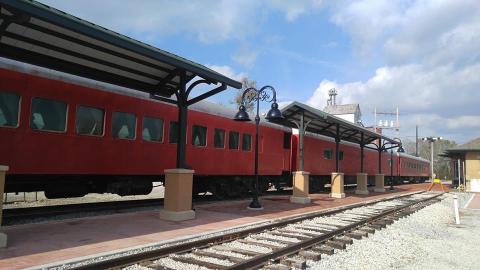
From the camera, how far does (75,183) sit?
1132cm

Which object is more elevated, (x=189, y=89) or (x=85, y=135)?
(x=189, y=89)

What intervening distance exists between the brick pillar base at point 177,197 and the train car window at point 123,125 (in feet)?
6.52

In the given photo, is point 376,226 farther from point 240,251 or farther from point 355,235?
point 240,251

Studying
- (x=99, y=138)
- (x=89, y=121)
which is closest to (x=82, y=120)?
(x=89, y=121)

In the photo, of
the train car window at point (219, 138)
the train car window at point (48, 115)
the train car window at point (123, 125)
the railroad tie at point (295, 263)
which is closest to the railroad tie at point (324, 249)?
the railroad tie at point (295, 263)

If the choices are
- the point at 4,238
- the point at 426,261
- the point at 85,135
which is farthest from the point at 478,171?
the point at 4,238

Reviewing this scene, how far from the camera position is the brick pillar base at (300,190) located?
16400 millimetres

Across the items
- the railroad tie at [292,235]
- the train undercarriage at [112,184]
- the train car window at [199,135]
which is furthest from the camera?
the train car window at [199,135]

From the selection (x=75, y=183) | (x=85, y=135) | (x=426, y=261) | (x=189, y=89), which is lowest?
(x=426, y=261)

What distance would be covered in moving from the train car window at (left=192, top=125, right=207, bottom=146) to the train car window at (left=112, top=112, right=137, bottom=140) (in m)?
2.67

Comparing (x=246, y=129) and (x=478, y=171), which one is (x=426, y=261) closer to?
(x=246, y=129)

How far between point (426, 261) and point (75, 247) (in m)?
6.27

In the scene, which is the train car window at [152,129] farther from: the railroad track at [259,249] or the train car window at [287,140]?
the train car window at [287,140]

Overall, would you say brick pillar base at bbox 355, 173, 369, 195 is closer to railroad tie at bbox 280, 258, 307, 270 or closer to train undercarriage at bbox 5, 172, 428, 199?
train undercarriage at bbox 5, 172, 428, 199
